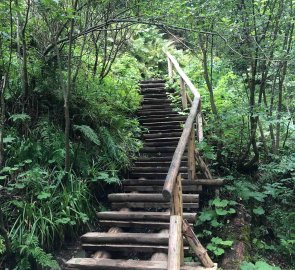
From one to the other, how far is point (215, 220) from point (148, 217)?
37.6 inches

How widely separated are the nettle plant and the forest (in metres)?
0.02

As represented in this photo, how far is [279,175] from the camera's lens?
20.1 feet

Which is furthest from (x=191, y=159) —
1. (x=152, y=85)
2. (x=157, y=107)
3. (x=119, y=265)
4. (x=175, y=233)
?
(x=152, y=85)

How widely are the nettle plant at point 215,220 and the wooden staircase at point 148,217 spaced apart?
230mm

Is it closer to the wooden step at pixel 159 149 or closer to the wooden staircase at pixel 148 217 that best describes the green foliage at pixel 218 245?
the wooden staircase at pixel 148 217

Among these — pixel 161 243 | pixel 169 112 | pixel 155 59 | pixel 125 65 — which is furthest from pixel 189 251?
pixel 155 59

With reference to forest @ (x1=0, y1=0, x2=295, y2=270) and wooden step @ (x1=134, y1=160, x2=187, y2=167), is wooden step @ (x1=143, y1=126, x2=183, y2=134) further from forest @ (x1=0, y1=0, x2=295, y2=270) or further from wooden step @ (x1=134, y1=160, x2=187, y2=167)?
wooden step @ (x1=134, y1=160, x2=187, y2=167)

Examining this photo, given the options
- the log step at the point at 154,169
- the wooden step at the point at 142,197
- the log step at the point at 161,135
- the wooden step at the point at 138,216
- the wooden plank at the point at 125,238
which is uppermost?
the log step at the point at 161,135

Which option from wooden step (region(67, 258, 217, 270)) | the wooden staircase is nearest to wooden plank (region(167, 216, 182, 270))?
the wooden staircase

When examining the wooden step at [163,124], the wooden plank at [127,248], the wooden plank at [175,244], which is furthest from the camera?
the wooden step at [163,124]

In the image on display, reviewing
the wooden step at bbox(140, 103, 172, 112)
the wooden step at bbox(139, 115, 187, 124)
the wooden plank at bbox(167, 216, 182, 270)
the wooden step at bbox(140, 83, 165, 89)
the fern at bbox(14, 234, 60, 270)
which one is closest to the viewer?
the wooden plank at bbox(167, 216, 182, 270)

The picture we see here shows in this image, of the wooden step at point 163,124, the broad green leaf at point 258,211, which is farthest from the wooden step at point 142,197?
the wooden step at point 163,124

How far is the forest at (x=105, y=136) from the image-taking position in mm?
4336

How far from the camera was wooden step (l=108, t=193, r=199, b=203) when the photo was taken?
4902 mm
